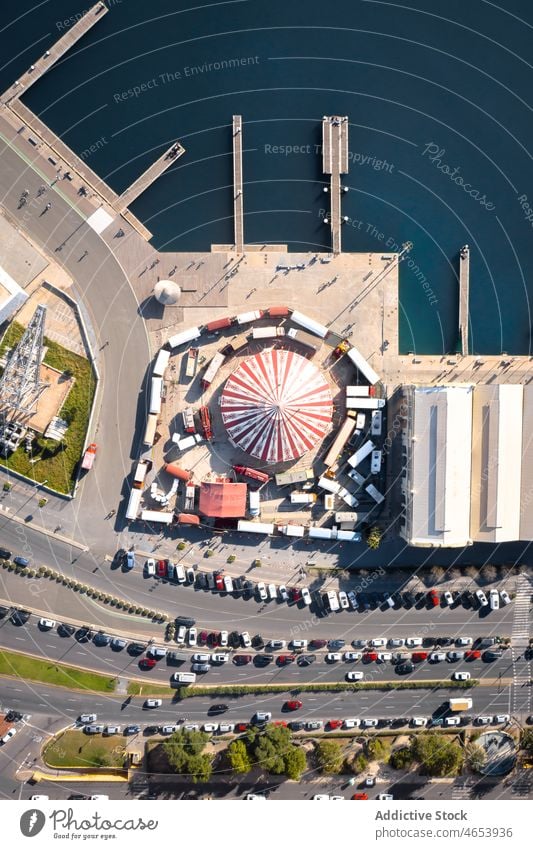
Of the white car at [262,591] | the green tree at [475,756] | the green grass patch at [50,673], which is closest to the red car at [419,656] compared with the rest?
the green tree at [475,756]

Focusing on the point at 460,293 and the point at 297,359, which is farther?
the point at 460,293

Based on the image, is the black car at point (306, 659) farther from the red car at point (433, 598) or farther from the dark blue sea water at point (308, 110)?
the dark blue sea water at point (308, 110)

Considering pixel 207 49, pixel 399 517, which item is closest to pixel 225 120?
pixel 207 49

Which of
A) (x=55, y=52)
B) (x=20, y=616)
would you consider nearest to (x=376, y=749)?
(x=20, y=616)

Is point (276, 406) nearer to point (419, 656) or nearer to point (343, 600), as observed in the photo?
point (343, 600)

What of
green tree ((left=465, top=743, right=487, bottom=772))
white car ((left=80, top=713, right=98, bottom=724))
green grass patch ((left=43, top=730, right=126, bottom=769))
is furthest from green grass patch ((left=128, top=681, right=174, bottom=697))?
green tree ((left=465, top=743, right=487, bottom=772))

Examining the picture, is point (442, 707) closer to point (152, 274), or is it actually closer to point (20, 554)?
point (20, 554)

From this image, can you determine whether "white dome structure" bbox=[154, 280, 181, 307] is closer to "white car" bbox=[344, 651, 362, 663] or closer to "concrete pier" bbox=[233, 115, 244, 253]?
"concrete pier" bbox=[233, 115, 244, 253]
